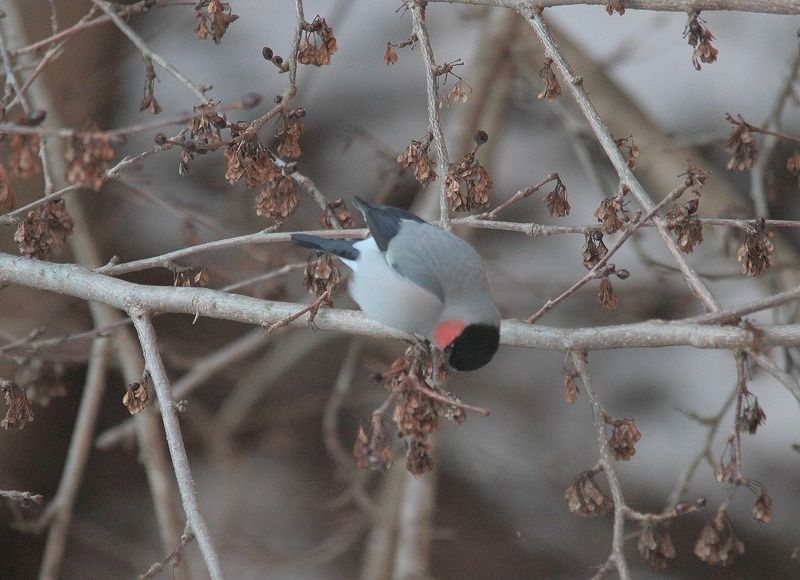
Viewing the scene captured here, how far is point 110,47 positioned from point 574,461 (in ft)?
11.3

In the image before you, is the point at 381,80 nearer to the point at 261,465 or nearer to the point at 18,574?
the point at 261,465

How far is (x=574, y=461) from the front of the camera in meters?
5.20

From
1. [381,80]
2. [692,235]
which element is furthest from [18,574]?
[692,235]

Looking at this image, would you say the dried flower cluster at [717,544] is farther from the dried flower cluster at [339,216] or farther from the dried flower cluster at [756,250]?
the dried flower cluster at [339,216]

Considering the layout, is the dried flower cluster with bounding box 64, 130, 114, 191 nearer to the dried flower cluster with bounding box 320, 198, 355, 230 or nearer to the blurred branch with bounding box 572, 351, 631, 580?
the dried flower cluster with bounding box 320, 198, 355, 230

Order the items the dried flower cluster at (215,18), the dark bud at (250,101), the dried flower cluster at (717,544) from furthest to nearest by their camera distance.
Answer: the dried flower cluster at (215,18) → the dried flower cluster at (717,544) → the dark bud at (250,101)

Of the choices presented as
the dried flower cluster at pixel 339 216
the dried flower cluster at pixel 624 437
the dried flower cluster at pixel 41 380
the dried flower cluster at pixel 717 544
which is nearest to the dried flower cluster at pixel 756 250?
the dried flower cluster at pixel 624 437

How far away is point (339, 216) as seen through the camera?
8.22 feet

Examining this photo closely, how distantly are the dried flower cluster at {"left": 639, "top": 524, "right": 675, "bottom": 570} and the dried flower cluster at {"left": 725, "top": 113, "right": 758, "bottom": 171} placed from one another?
90cm

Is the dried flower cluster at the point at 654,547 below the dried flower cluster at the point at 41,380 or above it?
below

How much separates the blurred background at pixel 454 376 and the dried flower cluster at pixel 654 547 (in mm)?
2599

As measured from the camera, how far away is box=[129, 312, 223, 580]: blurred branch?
192cm

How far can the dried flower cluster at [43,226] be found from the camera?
2.38m

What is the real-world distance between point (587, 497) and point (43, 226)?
4.92ft
